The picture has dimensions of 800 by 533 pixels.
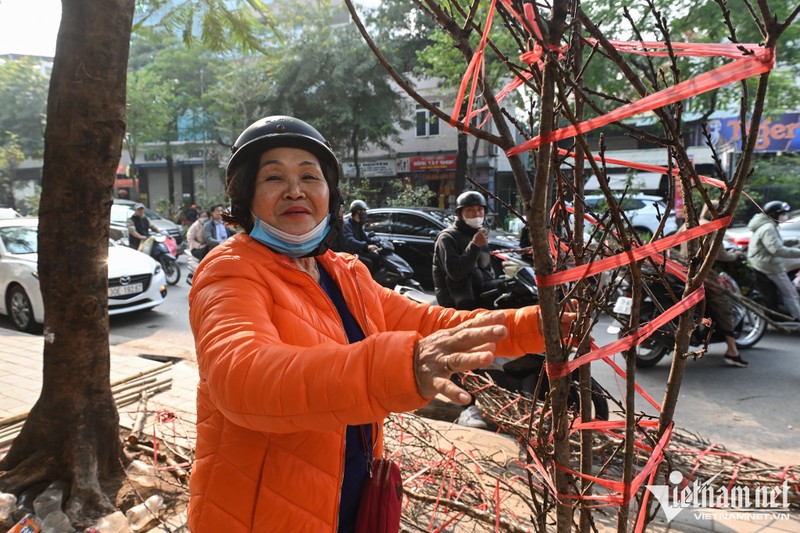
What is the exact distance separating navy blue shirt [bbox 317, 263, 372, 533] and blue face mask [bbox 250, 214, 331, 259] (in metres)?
0.19

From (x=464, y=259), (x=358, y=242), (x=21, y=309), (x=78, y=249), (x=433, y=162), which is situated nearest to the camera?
(x=78, y=249)

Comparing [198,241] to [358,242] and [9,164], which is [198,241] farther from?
[9,164]

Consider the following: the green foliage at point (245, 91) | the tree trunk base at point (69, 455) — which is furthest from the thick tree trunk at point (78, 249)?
the green foliage at point (245, 91)

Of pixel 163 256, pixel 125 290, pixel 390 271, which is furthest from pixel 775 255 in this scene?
pixel 163 256

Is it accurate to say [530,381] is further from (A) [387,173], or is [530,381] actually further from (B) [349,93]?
(A) [387,173]

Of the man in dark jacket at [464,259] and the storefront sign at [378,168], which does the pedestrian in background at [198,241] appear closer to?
the man in dark jacket at [464,259]

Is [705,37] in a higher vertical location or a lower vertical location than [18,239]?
higher

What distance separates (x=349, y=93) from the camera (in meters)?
18.6

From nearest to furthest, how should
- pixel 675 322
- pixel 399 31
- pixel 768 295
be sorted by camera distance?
1. pixel 675 322
2. pixel 768 295
3. pixel 399 31

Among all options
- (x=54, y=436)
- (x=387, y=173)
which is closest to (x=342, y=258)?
(x=54, y=436)

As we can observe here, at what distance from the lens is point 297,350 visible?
103 centimetres

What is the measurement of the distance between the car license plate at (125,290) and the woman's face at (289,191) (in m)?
6.63

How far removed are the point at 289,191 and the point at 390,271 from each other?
665cm

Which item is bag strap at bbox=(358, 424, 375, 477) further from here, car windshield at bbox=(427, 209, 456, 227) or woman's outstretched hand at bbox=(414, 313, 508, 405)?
car windshield at bbox=(427, 209, 456, 227)
